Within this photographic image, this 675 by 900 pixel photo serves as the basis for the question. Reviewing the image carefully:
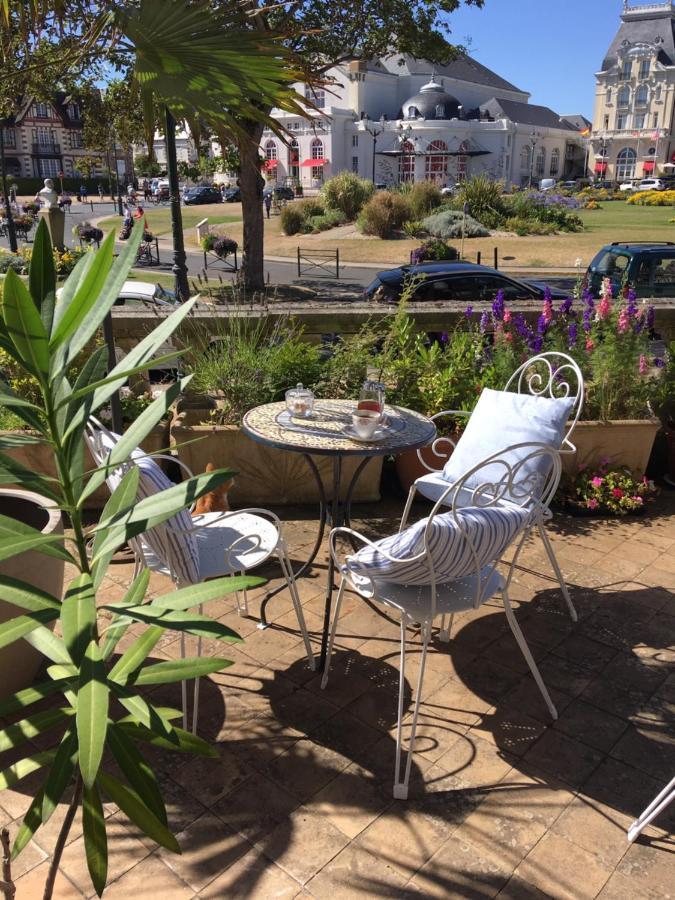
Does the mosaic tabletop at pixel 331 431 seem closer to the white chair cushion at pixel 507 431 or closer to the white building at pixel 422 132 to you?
the white chair cushion at pixel 507 431

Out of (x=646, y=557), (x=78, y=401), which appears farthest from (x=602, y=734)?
(x=78, y=401)

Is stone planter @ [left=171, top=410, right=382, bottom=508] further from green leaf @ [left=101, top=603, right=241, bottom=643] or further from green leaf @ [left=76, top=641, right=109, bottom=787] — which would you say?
green leaf @ [left=76, top=641, right=109, bottom=787]

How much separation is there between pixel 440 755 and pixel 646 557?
2.10m

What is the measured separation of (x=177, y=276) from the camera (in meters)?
11.7

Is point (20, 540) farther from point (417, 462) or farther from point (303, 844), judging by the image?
point (417, 462)

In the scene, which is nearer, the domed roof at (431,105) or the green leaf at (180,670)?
the green leaf at (180,670)

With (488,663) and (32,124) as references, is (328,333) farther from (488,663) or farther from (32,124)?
(32,124)

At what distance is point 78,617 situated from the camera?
148 cm

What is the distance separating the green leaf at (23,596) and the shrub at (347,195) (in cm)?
3231

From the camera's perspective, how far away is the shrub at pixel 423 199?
29.0 meters

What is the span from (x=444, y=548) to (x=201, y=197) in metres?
51.3

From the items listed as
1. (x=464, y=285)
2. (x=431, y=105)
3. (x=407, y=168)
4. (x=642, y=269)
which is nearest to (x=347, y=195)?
(x=464, y=285)

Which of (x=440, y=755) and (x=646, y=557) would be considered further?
(x=646, y=557)

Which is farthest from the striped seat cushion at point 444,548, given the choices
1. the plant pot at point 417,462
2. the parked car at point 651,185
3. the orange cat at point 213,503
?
the parked car at point 651,185
